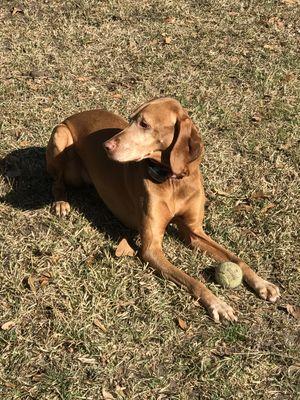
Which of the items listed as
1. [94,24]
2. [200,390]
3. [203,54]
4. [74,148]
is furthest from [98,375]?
[94,24]

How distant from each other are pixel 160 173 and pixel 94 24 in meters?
5.02

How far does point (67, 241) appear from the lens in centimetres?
537

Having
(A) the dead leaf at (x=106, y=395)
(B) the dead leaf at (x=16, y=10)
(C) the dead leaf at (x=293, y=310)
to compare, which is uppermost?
(B) the dead leaf at (x=16, y=10)

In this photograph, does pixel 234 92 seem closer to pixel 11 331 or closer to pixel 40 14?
pixel 40 14

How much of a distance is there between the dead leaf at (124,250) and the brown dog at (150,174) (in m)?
0.16

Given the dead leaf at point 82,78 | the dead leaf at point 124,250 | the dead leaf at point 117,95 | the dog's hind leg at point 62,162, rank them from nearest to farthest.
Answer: the dead leaf at point 124,250 → the dog's hind leg at point 62,162 → the dead leaf at point 117,95 → the dead leaf at point 82,78

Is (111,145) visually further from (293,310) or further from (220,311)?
(293,310)

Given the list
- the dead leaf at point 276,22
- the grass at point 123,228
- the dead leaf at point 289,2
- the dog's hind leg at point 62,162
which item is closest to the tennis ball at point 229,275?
the grass at point 123,228

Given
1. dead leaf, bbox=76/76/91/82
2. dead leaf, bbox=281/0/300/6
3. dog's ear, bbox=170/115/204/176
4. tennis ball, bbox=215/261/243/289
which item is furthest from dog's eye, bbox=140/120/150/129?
dead leaf, bbox=281/0/300/6

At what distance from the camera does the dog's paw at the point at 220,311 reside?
4594mm

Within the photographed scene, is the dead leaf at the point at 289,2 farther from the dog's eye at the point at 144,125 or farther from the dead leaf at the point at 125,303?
the dead leaf at the point at 125,303

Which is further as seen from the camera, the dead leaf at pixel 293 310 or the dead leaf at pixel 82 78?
the dead leaf at pixel 82 78

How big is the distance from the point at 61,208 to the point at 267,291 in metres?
2.08

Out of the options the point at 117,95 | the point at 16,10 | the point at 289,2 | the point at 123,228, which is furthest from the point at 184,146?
the point at 289,2
